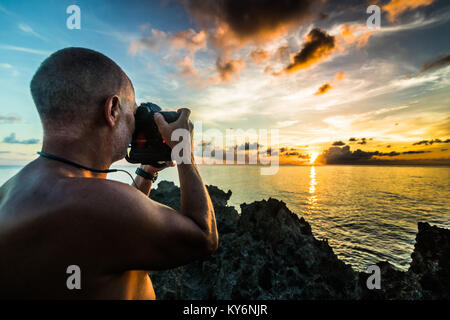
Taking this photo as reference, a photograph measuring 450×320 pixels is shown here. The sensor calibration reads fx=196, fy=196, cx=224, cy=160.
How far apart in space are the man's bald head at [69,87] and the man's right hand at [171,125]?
421mm

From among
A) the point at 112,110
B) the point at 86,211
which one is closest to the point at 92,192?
the point at 86,211

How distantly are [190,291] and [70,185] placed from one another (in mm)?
5683

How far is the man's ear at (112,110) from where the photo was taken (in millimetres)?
1492

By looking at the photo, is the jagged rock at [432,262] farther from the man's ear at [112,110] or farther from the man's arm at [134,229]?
the man's ear at [112,110]

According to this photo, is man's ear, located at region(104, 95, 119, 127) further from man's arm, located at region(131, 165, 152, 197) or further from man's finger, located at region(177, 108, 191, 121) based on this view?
man's arm, located at region(131, 165, 152, 197)

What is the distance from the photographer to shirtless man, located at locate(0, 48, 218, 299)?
1.06 metres

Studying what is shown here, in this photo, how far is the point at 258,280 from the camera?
16.0 feet

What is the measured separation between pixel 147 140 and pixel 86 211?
0.94 metres

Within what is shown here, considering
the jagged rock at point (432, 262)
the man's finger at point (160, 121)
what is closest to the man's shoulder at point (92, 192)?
the man's finger at point (160, 121)

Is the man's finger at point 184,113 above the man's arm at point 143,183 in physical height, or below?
above

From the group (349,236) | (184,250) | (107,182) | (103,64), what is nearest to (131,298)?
(184,250)

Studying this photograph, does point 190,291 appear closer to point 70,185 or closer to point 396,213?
point 70,185

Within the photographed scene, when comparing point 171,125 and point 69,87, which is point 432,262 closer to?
point 171,125

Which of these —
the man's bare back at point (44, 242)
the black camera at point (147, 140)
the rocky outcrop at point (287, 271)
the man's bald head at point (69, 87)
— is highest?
the man's bald head at point (69, 87)
